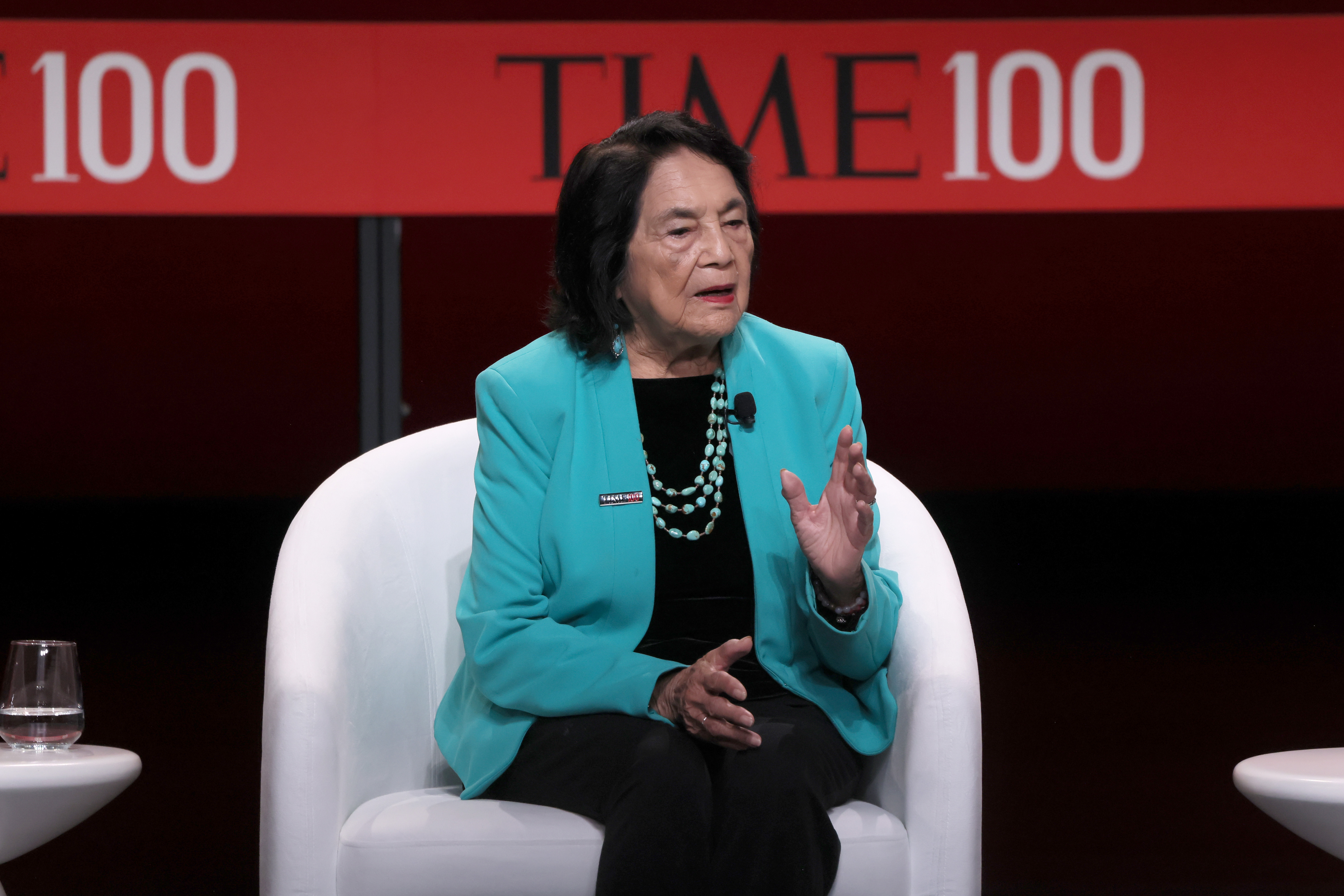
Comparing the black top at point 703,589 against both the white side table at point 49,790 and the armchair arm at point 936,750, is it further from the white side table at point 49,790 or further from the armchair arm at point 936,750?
the white side table at point 49,790

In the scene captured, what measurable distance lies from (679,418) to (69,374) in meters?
8.36

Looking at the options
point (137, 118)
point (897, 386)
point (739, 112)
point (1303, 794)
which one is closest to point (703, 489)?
point (1303, 794)

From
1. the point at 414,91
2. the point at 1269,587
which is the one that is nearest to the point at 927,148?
the point at 414,91

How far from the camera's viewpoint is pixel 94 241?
899 centimetres

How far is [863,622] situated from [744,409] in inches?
13.3

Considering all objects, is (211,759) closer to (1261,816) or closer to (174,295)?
(1261,816)

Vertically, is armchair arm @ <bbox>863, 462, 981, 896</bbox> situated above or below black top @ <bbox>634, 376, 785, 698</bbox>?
below

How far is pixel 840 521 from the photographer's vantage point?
1.73 m

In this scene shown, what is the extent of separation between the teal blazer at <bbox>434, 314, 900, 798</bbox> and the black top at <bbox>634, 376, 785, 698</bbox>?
28mm

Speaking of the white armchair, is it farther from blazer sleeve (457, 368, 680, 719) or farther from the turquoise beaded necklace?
the turquoise beaded necklace

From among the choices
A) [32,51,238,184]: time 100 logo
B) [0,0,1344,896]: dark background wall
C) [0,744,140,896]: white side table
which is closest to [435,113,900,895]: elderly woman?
[0,744,140,896]: white side table

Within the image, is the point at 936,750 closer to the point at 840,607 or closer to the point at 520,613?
the point at 840,607

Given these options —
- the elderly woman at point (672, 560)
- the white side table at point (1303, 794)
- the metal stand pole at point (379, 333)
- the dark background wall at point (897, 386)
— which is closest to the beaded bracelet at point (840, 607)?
the elderly woman at point (672, 560)

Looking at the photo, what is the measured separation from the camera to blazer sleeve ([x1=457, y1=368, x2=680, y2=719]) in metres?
1.73
